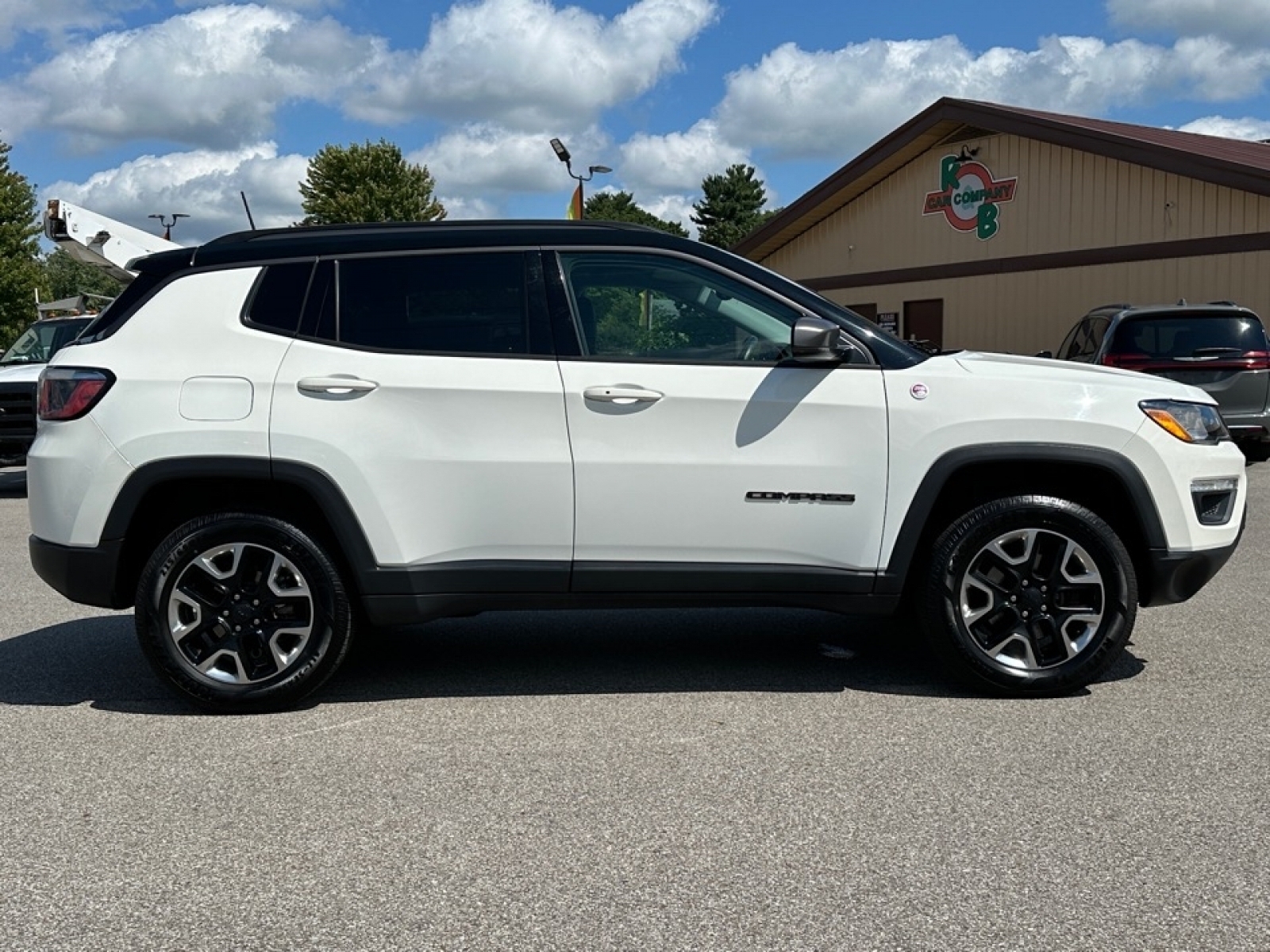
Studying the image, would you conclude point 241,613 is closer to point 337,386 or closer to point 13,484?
point 337,386

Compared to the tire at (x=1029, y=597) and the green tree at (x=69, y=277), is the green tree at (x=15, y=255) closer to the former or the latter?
the tire at (x=1029, y=597)

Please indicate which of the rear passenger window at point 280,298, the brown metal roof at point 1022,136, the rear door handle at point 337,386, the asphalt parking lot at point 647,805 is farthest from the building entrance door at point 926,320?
the rear door handle at point 337,386

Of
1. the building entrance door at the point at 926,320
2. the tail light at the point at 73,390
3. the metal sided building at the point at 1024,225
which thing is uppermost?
the metal sided building at the point at 1024,225

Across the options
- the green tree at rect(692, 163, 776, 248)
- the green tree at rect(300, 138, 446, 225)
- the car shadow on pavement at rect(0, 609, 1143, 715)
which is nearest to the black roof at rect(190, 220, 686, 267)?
the car shadow on pavement at rect(0, 609, 1143, 715)

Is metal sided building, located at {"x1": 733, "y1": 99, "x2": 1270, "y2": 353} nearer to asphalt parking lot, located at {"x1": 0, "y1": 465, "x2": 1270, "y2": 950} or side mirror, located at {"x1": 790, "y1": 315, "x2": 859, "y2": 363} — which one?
asphalt parking lot, located at {"x1": 0, "y1": 465, "x2": 1270, "y2": 950}

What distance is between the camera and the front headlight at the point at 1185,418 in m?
4.73

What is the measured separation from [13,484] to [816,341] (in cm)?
1316

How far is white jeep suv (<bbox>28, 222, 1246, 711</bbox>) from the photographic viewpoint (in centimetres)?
464

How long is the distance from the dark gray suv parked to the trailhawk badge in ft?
34.9

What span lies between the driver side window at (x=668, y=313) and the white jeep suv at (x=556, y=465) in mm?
11

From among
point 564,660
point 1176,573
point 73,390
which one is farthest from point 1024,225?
point 73,390

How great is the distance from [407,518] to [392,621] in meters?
0.41

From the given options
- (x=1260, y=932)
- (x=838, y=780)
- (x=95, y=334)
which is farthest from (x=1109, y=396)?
(x=95, y=334)

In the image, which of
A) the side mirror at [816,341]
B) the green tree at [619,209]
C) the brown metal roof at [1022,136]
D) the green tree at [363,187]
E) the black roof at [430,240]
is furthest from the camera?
the green tree at [619,209]
